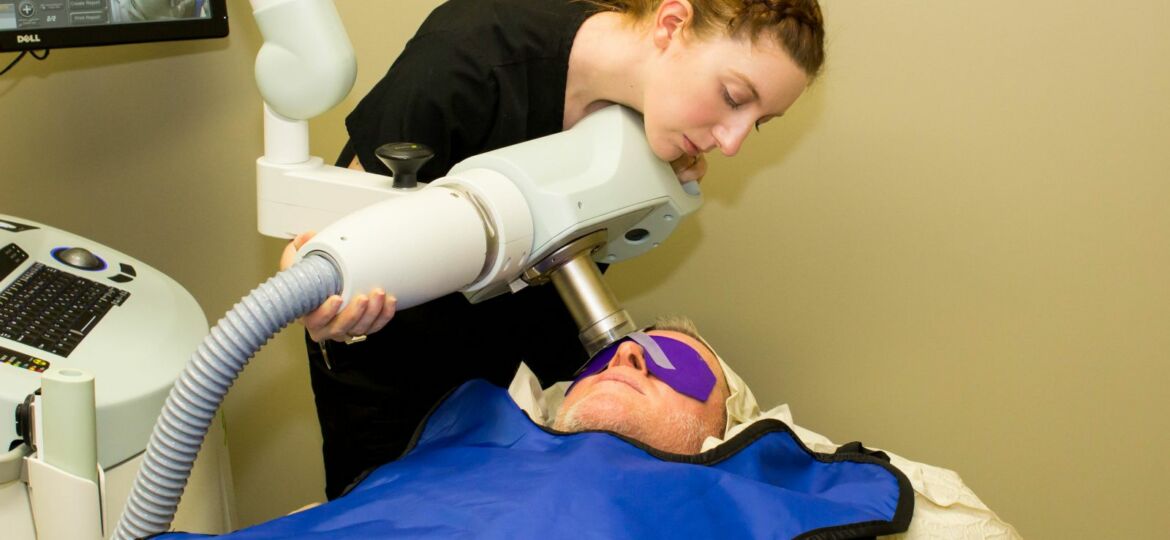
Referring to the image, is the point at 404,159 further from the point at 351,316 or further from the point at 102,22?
the point at 102,22

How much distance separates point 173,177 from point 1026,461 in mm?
1800

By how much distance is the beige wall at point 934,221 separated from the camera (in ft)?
5.28

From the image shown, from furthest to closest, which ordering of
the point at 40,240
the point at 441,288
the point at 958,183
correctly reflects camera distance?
the point at 958,183, the point at 40,240, the point at 441,288

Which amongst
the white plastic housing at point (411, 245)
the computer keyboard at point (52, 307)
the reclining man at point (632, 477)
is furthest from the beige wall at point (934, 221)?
the white plastic housing at point (411, 245)

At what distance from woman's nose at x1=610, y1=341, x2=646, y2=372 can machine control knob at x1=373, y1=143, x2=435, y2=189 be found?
410 mm

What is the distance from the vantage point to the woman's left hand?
1.37m

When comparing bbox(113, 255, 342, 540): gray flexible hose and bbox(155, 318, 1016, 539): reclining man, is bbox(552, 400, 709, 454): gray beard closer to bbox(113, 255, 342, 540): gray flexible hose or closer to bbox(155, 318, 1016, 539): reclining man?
bbox(155, 318, 1016, 539): reclining man

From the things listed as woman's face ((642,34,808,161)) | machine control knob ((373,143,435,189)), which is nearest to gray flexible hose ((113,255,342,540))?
machine control knob ((373,143,435,189))

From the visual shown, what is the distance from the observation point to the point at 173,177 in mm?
2172

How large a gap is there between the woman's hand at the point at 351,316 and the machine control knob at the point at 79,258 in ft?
1.61

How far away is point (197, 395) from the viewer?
917mm

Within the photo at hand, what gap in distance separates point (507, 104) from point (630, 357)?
0.40 meters

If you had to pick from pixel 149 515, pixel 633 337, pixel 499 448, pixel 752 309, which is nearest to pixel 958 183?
pixel 752 309

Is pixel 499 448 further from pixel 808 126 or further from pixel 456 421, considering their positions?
pixel 808 126
